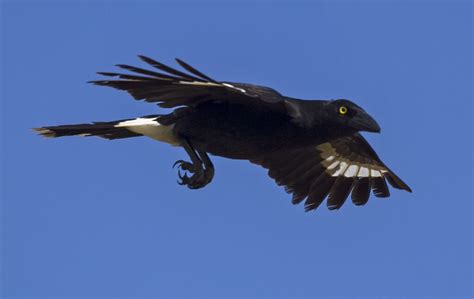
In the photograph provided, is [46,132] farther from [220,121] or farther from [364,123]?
[364,123]

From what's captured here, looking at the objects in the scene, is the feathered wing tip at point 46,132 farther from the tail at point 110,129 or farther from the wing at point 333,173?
the wing at point 333,173

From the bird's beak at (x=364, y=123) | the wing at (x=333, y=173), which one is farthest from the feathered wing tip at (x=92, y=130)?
the bird's beak at (x=364, y=123)

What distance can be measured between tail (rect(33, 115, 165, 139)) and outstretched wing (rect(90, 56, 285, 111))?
782 mm

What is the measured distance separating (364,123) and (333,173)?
2.48 m

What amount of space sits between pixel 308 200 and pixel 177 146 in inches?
103

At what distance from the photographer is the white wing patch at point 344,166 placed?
1441 cm

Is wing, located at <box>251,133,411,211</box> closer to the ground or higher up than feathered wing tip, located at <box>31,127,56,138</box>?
closer to the ground

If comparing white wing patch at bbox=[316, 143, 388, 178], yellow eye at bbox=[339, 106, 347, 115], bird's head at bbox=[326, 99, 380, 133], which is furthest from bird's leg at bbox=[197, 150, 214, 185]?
white wing patch at bbox=[316, 143, 388, 178]

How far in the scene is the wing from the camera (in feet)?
46.4

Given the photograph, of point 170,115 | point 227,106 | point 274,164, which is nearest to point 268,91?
point 227,106

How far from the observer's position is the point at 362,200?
14.3m

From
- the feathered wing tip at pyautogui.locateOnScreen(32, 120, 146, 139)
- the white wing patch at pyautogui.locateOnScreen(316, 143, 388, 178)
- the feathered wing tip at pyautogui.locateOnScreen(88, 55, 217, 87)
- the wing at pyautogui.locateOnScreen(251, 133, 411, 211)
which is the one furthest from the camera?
the white wing patch at pyautogui.locateOnScreen(316, 143, 388, 178)

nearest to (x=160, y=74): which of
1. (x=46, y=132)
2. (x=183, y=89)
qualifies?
(x=183, y=89)

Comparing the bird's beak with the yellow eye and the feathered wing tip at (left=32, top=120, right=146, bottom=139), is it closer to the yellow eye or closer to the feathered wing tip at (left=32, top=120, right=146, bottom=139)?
the yellow eye
